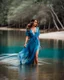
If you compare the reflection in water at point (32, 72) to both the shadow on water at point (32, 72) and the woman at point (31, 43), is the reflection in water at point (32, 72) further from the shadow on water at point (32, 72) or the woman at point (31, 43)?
the woman at point (31, 43)

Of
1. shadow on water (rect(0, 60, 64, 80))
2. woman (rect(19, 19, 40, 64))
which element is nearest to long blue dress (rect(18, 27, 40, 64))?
woman (rect(19, 19, 40, 64))

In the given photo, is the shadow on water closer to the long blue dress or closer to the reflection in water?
the reflection in water

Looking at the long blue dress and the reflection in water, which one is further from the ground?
the long blue dress

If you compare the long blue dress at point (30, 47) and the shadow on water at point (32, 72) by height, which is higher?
the long blue dress at point (30, 47)

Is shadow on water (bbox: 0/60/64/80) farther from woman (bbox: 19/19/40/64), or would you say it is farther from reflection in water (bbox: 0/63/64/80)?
woman (bbox: 19/19/40/64)

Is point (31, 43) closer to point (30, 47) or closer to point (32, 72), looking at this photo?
point (30, 47)

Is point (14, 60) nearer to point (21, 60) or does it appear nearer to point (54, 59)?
point (21, 60)

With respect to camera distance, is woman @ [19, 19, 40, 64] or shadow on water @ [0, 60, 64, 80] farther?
woman @ [19, 19, 40, 64]

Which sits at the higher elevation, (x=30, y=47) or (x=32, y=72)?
(x=30, y=47)

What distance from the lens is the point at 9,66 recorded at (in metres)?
16.4

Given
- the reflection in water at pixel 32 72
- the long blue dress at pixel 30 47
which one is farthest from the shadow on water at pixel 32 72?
the long blue dress at pixel 30 47

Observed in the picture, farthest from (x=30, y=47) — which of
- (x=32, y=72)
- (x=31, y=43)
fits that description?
(x=32, y=72)

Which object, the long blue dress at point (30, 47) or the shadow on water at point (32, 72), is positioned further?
the long blue dress at point (30, 47)

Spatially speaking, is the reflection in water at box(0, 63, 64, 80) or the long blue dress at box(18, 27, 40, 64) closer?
the reflection in water at box(0, 63, 64, 80)
